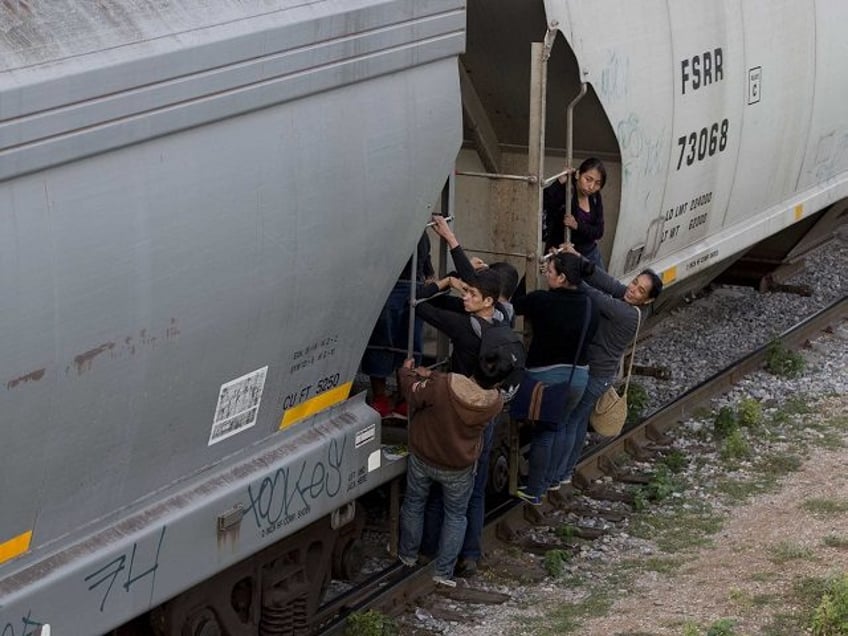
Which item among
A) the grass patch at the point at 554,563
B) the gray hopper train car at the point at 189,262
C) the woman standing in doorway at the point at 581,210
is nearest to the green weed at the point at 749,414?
the woman standing in doorway at the point at 581,210

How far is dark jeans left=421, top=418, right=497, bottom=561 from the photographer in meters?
9.01

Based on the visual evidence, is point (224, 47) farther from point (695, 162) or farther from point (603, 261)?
point (695, 162)

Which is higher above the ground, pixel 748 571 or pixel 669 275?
pixel 669 275

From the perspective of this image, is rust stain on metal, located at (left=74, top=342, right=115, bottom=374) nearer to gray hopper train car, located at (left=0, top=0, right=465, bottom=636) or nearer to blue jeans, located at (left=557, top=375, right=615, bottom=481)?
gray hopper train car, located at (left=0, top=0, right=465, bottom=636)

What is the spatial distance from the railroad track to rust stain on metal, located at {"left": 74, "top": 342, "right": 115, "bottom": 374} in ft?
8.96

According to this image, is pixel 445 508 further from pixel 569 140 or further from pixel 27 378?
pixel 27 378

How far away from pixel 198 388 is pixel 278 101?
3.80 feet

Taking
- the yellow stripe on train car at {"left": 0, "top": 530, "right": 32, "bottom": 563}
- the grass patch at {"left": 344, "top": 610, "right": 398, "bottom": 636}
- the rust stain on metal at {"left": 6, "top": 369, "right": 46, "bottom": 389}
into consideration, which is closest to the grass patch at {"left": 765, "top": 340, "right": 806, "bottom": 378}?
the grass patch at {"left": 344, "top": 610, "right": 398, "bottom": 636}

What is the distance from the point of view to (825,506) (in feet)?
33.6

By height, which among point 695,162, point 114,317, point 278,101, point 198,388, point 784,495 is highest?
point 278,101

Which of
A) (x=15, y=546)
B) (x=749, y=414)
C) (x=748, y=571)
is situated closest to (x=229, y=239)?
(x=15, y=546)

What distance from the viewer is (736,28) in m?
10.5

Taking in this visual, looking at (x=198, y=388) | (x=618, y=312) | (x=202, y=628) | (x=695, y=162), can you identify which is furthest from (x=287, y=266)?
(x=695, y=162)

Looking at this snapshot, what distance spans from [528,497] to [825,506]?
1.86 meters
